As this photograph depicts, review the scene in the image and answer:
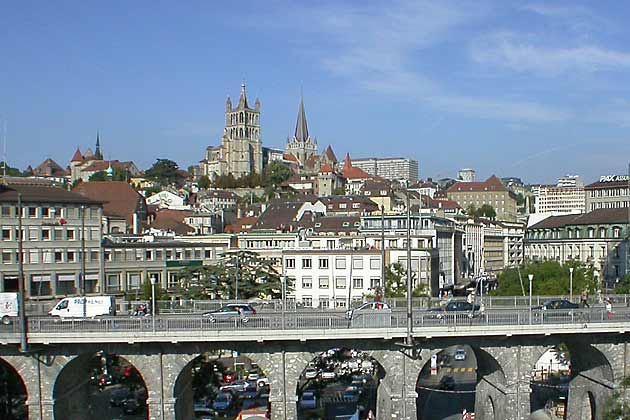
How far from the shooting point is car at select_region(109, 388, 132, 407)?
5034cm

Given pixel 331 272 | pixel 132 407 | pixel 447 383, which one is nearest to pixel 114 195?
pixel 331 272

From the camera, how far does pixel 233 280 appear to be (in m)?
68.2

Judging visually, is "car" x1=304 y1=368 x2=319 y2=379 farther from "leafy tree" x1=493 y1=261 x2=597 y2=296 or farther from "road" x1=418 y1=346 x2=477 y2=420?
"leafy tree" x1=493 y1=261 x2=597 y2=296

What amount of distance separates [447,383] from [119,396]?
22.2m

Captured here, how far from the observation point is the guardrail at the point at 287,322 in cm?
3584

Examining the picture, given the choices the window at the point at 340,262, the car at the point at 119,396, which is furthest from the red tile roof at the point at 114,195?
the car at the point at 119,396

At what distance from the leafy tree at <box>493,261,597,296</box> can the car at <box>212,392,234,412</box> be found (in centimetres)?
2667

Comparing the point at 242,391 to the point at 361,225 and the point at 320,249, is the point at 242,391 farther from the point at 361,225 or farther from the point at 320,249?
the point at 361,225

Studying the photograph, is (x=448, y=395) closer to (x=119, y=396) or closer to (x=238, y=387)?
(x=238, y=387)

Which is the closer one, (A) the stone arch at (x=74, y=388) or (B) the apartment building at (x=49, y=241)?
(A) the stone arch at (x=74, y=388)

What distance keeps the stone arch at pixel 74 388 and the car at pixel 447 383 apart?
956 inches

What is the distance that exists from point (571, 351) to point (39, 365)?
2696 cm

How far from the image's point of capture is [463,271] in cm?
11044

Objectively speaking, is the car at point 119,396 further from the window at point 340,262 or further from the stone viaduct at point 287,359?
the window at point 340,262
